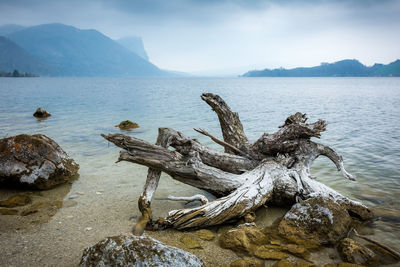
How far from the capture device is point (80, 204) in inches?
240

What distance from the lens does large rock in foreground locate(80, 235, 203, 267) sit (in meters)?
3.32

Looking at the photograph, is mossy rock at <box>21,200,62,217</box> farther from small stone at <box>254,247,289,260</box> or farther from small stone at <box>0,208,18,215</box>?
small stone at <box>254,247,289,260</box>

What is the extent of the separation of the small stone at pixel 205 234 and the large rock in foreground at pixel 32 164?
4292 millimetres

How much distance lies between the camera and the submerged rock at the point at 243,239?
4406 millimetres

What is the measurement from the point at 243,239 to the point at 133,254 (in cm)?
196

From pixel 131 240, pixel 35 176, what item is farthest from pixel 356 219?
pixel 35 176

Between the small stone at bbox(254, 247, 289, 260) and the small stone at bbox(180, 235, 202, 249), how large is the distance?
0.98 metres

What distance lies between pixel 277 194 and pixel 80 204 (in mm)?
4513

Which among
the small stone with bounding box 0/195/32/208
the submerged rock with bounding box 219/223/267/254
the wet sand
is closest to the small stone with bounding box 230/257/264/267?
the wet sand

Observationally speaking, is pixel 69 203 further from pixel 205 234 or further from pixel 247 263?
pixel 247 263

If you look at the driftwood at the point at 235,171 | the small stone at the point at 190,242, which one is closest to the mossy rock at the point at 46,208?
the driftwood at the point at 235,171

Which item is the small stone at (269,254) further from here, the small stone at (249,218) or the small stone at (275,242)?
the small stone at (249,218)

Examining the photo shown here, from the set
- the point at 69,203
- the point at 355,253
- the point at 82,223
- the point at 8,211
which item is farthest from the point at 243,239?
the point at 8,211

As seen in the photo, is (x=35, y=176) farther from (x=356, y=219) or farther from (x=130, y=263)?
(x=356, y=219)
